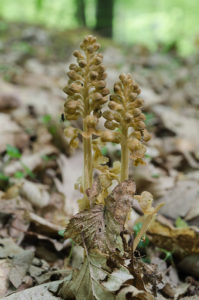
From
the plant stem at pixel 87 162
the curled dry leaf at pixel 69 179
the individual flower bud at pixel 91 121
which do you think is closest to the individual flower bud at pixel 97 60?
the individual flower bud at pixel 91 121

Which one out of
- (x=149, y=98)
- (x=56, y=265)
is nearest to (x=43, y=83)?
(x=149, y=98)

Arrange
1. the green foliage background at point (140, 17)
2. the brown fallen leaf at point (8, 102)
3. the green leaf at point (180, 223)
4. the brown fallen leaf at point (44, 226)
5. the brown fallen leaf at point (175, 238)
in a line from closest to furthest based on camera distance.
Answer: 1. the brown fallen leaf at point (175, 238)
2. the brown fallen leaf at point (44, 226)
3. the green leaf at point (180, 223)
4. the brown fallen leaf at point (8, 102)
5. the green foliage background at point (140, 17)

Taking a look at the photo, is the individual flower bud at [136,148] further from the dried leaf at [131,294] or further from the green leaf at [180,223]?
the green leaf at [180,223]

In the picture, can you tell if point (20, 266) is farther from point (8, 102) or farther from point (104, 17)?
point (104, 17)

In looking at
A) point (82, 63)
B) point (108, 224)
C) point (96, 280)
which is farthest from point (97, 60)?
point (96, 280)

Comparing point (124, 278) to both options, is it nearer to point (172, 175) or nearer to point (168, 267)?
point (168, 267)

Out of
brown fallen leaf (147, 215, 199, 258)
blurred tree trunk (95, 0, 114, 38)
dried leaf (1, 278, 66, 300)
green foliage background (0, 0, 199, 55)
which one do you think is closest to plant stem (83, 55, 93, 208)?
dried leaf (1, 278, 66, 300)

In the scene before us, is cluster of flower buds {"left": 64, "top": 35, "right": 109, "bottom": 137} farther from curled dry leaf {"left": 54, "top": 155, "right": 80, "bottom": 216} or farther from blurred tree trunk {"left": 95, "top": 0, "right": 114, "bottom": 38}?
blurred tree trunk {"left": 95, "top": 0, "right": 114, "bottom": 38}
